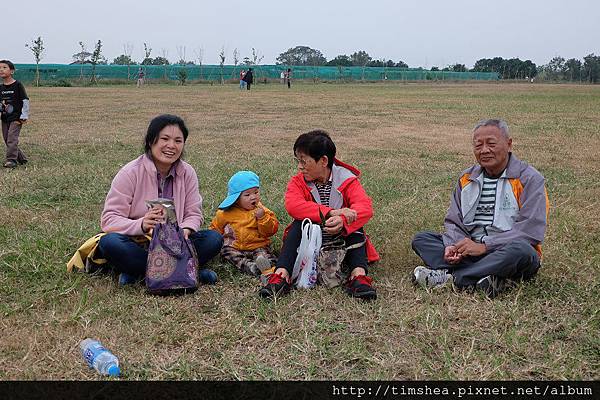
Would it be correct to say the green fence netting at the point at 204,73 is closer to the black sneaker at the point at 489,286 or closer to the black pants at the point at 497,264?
the black pants at the point at 497,264

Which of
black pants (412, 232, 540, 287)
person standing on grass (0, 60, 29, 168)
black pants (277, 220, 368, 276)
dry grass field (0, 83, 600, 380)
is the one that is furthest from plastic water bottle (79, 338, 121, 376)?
person standing on grass (0, 60, 29, 168)

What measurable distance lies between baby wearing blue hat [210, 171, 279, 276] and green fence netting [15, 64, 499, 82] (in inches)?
1485

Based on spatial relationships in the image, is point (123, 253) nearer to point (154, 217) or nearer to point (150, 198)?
point (154, 217)

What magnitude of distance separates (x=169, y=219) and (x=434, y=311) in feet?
5.43

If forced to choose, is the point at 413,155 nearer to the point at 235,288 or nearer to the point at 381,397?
the point at 235,288

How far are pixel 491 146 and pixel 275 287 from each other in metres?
1.58

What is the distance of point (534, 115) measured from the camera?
15.9 m

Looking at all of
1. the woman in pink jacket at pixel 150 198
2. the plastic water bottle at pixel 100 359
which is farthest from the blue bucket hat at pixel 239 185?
the plastic water bottle at pixel 100 359

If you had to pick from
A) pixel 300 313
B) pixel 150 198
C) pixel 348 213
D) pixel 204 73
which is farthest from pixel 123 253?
pixel 204 73

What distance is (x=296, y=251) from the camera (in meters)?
3.85

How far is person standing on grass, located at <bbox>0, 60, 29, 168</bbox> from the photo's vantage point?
797cm

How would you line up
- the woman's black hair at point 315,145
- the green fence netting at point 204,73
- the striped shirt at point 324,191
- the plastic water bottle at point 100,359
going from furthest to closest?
the green fence netting at point 204,73 < the striped shirt at point 324,191 < the woman's black hair at point 315,145 < the plastic water bottle at point 100,359

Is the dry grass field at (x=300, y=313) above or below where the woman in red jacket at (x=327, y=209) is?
below

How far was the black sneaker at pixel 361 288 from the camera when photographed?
3.56 meters
